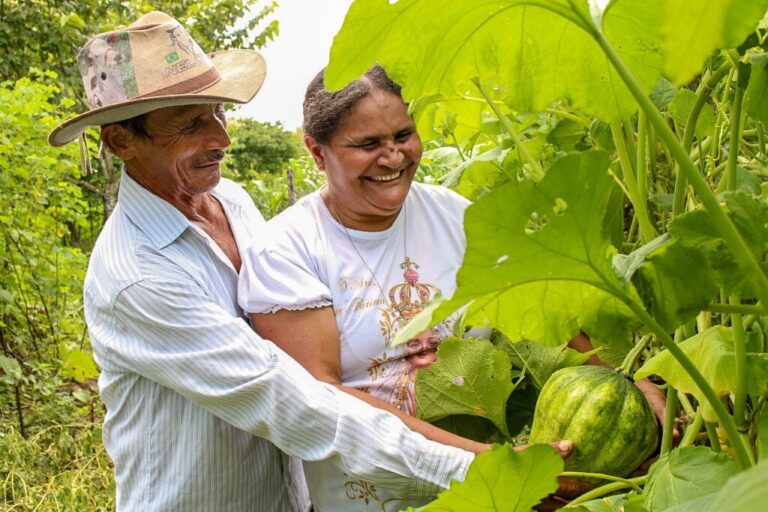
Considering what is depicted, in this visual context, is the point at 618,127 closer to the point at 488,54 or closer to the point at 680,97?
the point at 680,97

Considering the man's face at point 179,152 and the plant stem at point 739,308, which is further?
the man's face at point 179,152

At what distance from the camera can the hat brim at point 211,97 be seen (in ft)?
6.75

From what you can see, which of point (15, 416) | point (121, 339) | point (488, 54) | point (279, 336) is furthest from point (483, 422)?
point (15, 416)

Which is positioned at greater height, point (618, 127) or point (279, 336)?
point (618, 127)

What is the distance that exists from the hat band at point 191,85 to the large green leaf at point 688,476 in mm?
1522

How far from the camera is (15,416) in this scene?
5668mm

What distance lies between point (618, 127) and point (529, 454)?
1.66ft

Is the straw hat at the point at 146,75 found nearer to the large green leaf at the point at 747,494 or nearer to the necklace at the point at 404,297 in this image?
the necklace at the point at 404,297

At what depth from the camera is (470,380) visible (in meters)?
1.61

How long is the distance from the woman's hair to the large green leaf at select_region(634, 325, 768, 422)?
1.04m

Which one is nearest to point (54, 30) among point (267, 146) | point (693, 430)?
point (693, 430)

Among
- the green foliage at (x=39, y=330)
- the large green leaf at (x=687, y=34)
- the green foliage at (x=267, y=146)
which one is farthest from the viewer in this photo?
the green foliage at (x=267, y=146)

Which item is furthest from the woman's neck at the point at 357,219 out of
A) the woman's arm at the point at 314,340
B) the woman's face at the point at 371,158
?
the woman's arm at the point at 314,340

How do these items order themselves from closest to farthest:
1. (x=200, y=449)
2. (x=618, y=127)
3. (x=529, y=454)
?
(x=529, y=454) → (x=618, y=127) → (x=200, y=449)
